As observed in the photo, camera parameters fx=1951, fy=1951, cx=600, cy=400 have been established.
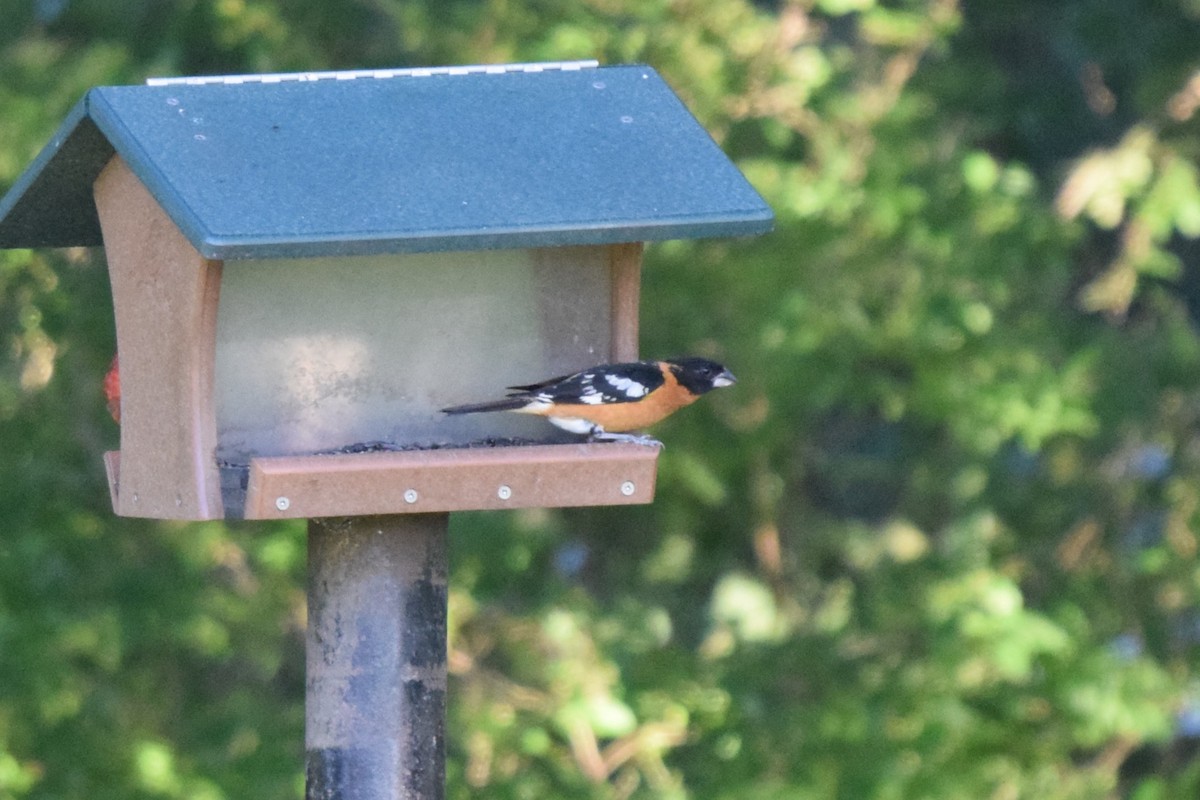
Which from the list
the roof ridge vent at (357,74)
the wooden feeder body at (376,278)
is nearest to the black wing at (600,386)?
the wooden feeder body at (376,278)

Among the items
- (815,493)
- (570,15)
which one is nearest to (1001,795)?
(815,493)

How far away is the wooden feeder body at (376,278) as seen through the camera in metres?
3.65

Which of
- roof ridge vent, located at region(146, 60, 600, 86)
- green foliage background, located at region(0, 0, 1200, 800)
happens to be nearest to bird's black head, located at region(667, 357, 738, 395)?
roof ridge vent, located at region(146, 60, 600, 86)

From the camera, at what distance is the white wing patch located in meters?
4.09

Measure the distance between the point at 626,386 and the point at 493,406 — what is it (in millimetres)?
306

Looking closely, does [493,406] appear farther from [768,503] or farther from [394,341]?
[768,503]

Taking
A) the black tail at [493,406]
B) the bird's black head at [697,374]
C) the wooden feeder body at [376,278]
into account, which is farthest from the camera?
the bird's black head at [697,374]

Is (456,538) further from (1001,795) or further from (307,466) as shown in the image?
(307,466)

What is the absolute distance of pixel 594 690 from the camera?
7199mm

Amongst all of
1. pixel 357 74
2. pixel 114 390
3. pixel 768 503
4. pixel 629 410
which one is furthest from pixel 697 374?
pixel 768 503

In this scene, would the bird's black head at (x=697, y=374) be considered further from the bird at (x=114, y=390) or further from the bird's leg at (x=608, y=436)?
the bird at (x=114, y=390)

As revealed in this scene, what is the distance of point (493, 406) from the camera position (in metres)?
3.96

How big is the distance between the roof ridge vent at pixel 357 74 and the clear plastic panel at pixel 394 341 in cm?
39

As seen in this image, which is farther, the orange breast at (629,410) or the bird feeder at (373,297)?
the orange breast at (629,410)
